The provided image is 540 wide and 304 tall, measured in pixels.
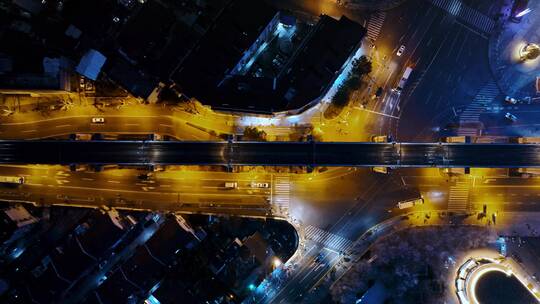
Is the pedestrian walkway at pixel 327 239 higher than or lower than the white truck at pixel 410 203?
lower

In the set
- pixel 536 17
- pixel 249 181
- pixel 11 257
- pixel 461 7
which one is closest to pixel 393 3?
pixel 461 7

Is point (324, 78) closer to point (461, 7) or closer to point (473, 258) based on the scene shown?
point (461, 7)

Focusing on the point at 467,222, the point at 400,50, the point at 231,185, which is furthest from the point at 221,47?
the point at 467,222

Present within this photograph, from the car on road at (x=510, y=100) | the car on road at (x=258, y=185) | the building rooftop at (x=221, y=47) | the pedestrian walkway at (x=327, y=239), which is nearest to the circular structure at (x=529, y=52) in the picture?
the car on road at (x=510, y=100)

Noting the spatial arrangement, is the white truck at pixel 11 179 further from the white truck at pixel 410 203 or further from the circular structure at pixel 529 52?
the circular structure at pixel 529 52

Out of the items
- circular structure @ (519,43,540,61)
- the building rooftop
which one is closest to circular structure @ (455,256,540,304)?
circular structure @ (519,43,540,61)

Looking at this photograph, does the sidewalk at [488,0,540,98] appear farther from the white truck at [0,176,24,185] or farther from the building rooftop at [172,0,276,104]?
the white truck at [0,176,24,185]
